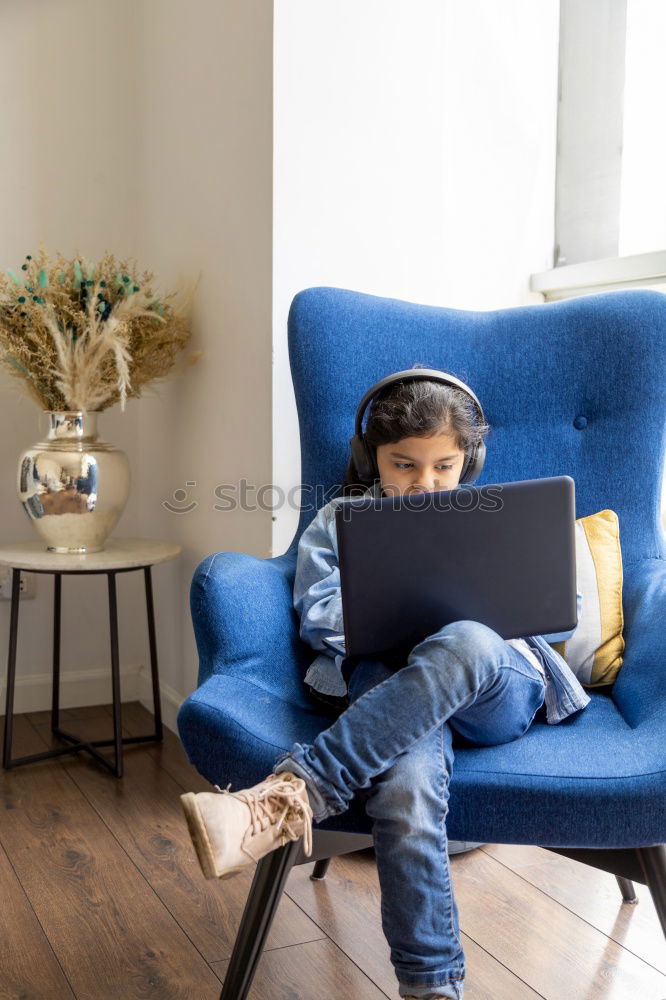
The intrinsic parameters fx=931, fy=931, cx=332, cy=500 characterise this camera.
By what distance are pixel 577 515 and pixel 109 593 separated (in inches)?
41.1

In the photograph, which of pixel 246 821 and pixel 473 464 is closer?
pixel 246 821

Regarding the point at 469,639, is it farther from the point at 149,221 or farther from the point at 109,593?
the point at 149,221

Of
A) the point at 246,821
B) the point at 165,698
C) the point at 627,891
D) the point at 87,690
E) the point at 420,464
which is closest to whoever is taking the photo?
the point at 246,821

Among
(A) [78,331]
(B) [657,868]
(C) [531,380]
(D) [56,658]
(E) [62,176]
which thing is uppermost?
(E) [62,176]

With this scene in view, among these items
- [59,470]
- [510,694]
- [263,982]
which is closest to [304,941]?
[263,982]

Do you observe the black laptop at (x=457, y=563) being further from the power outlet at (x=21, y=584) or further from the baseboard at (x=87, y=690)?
the power outlet at (x=21, y=584)

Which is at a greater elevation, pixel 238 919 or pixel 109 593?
pixel 109 593

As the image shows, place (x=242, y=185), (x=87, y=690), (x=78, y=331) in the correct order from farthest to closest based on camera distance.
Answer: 1. (x=87, y=690)
2. (x=78, y=331)
3. (x=242, y=185)

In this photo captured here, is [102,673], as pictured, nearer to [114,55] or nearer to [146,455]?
[146,455]

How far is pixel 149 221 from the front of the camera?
2.40m

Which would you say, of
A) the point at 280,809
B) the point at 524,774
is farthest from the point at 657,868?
the point at 280,809

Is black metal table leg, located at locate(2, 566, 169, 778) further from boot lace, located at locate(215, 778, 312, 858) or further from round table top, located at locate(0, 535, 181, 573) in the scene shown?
boot lace, located at locate(215, 778, 312, 858)

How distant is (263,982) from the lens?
1.31 meters

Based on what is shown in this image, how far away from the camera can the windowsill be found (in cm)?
194
